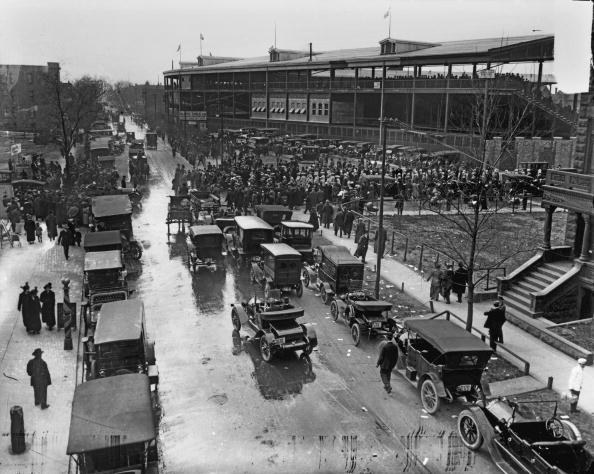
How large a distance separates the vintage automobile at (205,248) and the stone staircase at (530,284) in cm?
1206

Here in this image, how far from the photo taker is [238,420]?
13.5 m

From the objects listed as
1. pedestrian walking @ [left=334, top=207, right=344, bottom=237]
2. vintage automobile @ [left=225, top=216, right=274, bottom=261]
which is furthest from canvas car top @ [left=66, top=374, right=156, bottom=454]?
pedestrian walking @ [left=334, top=207, right=344, bottom=237]

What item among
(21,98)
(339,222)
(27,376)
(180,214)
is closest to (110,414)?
(27,376)

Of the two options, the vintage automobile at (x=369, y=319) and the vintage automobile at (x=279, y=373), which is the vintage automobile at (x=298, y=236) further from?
the vintage automobile at (x=279, y=373)

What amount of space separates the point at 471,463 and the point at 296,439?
365 centimetres

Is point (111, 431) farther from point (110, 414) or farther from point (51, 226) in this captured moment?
point (51, 226)

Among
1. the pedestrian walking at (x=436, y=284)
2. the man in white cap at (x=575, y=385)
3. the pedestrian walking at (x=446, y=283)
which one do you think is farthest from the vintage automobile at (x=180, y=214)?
A: the man in white cap at (x=575, y=385)

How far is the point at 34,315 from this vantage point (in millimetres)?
18062

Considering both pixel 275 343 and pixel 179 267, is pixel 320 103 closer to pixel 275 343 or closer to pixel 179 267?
pixel 179 267

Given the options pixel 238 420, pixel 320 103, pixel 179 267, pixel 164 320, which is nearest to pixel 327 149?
pixel 320 103

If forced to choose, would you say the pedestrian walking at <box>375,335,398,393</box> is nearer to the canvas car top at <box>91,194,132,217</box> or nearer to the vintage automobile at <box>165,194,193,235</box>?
the canvas car top at <box>91,194,132,217</box>

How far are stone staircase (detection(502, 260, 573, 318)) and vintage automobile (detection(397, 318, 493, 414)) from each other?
6593mm

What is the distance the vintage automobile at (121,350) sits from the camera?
1391 cm

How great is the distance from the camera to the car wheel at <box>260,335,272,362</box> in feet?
53.8
